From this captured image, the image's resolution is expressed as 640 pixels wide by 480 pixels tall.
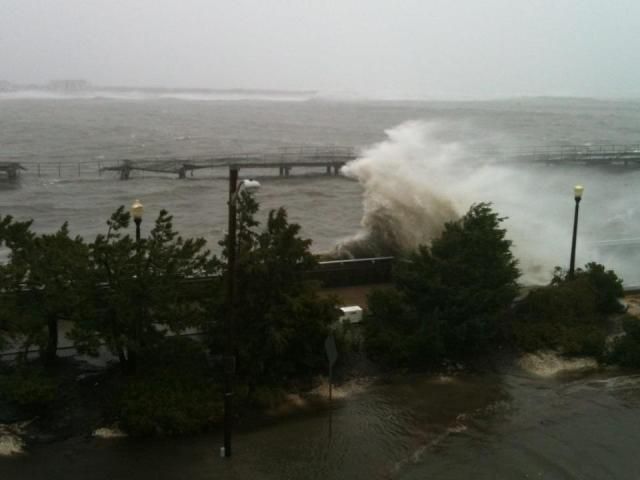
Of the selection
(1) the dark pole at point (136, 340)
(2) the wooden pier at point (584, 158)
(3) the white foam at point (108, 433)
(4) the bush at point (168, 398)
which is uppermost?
(2) the wooden pier at point (584, 158)

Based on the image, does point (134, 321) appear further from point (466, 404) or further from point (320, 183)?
point (320, 183)

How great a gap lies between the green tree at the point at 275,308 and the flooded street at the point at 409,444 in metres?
1.15

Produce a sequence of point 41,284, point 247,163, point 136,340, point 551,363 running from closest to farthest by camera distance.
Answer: point 41,284
point 136,340
point 551,363
point 247,163

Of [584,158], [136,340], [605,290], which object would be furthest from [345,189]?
[136,340]

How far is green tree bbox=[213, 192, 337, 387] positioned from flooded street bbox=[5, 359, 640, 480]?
3.78ft

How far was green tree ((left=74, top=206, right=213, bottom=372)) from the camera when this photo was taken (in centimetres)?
1319

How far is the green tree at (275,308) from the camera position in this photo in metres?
13.8

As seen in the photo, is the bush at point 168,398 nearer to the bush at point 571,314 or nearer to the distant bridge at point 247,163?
the bush at point 571,314

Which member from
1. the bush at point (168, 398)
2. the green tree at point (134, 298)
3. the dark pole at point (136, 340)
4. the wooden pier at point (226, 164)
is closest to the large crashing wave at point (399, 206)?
the green tree at point (134, 298)

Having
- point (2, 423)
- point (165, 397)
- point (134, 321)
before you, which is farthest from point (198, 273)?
point (2, 423)

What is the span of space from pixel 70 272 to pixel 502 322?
10.0 metres

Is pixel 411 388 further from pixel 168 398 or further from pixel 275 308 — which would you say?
pixel 168 398

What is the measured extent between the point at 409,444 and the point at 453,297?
4.56 metres

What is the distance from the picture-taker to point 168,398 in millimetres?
12562
